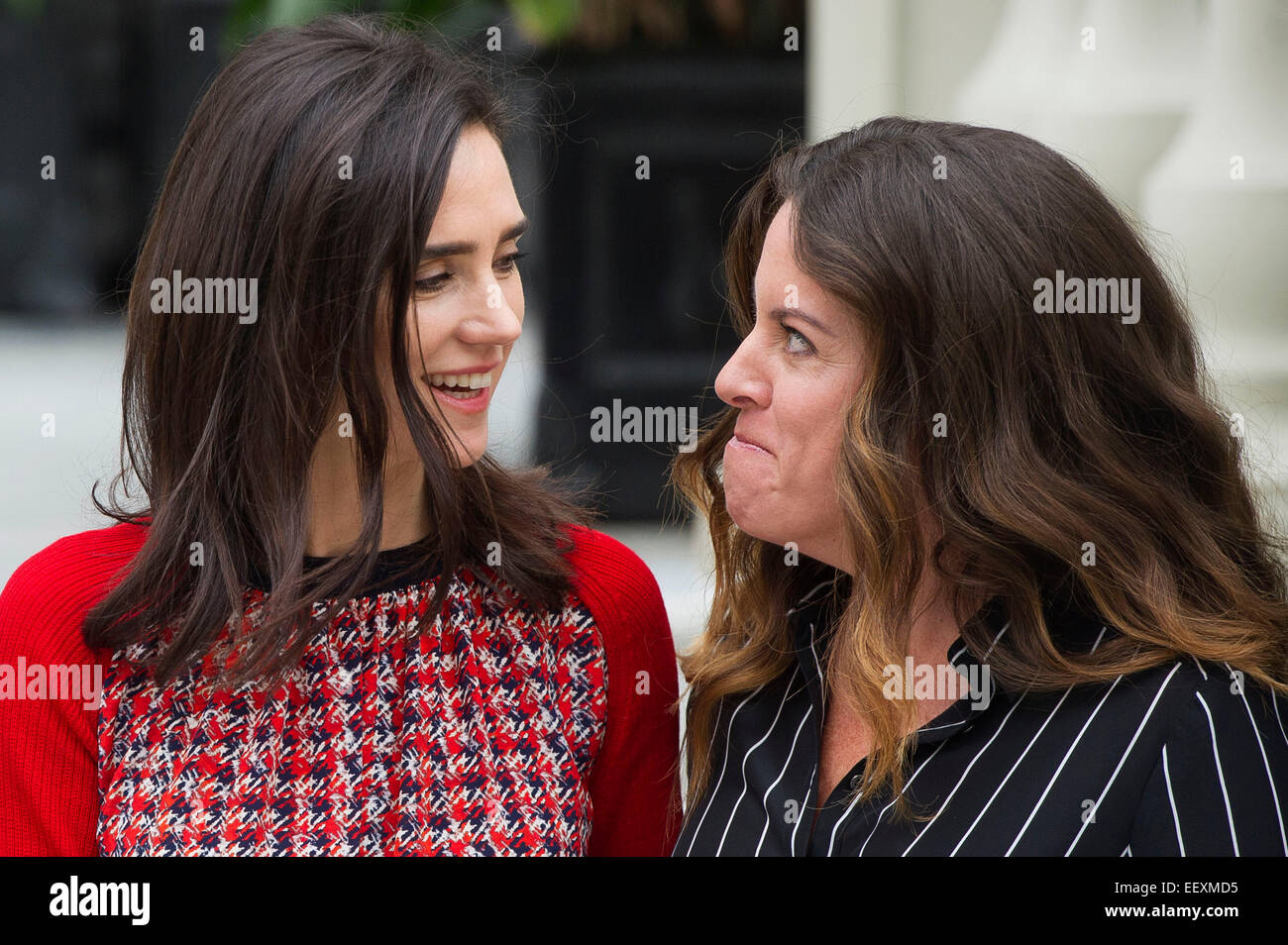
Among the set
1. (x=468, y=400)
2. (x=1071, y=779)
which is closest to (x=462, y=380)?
(x=468, y=400)

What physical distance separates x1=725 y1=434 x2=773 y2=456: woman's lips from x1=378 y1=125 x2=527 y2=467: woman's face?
399mm

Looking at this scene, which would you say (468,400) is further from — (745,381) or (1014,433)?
(1014,433)

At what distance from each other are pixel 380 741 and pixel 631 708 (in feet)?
1.45

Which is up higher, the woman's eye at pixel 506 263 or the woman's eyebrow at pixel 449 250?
the woman's eyebrow at pixel 449 250

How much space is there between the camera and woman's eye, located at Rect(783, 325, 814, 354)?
2160 mm

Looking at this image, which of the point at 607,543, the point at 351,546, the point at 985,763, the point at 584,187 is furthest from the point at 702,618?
the point at 584,187

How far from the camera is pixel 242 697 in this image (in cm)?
229

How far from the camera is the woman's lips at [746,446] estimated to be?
7.28 feet

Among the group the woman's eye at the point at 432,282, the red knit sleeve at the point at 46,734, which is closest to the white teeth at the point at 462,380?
the woman's eye at the point at 432,282

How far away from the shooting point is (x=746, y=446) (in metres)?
2.25

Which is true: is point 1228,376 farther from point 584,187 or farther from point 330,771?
point 584,187

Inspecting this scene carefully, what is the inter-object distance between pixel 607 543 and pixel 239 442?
676mm

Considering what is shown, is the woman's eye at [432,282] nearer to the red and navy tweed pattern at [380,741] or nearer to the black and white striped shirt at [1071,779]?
the red and navy tweed pattern at [380,741]

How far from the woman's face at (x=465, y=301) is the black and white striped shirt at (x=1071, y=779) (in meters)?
0.80
